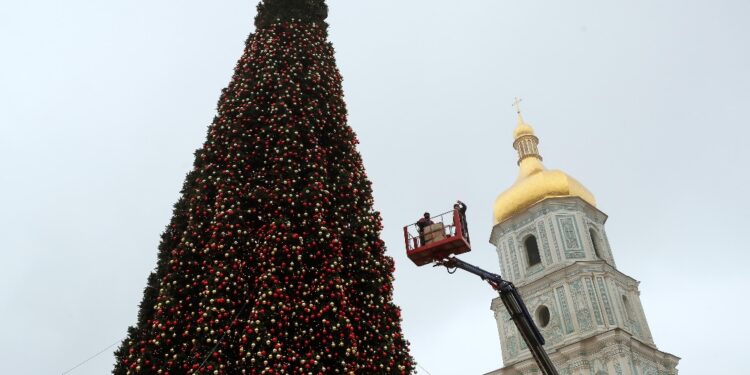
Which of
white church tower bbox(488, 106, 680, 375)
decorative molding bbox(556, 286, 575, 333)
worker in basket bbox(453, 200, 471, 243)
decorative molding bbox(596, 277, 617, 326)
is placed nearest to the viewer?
worker in basket bbox(453, 200, 471, 243)

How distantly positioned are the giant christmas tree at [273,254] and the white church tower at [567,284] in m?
19.9

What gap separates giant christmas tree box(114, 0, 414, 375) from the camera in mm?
9000

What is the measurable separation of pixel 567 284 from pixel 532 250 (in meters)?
3.35

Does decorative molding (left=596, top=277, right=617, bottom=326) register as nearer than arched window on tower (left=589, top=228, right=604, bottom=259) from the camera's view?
Yes

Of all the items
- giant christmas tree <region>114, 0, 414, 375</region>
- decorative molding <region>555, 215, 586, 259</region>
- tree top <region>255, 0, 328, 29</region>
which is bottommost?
giant christmas tree <region>114, 0, 414, 375</region>

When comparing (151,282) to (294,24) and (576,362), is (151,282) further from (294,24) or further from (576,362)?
(576,362)

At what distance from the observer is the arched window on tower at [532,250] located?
32.5 m

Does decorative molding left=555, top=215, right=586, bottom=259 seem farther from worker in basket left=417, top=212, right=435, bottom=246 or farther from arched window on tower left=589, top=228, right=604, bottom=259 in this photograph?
worker in basket left=417, top=212, right=435, bottom=246

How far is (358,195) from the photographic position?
11.1m

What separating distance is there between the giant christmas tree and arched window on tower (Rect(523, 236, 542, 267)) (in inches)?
885

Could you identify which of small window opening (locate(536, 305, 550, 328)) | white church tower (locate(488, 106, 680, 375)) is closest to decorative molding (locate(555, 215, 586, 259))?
white church tower (locate(488, 106, 680, 375))

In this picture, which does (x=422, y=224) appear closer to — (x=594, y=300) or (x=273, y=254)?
(x=273, y=254)

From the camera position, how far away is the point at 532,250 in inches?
1299

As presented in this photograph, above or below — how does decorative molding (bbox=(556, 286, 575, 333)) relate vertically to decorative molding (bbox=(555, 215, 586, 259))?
below
